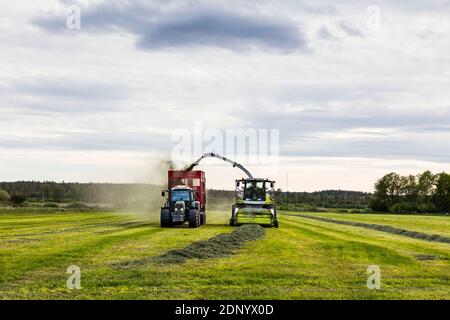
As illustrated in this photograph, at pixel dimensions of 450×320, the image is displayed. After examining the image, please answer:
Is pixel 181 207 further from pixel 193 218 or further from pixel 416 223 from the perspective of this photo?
pixel 416 223

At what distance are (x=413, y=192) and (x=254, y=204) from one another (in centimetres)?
11412

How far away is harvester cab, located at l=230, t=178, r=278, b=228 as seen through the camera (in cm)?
4453

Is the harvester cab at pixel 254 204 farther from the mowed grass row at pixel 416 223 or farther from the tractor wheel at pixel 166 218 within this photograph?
the mowed grass row at pixel 416 223

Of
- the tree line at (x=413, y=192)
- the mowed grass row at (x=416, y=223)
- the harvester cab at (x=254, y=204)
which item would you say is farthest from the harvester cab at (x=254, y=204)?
the tree line at (x=413, y=192)

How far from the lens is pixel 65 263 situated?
21.5m

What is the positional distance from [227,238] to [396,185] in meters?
126

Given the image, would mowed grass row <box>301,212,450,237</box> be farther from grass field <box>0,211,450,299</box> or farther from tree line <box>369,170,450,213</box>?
tree line <box>369,170,450,213</box>

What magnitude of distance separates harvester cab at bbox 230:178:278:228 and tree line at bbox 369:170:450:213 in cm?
8685

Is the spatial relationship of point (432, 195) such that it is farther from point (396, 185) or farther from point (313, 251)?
point (313, 251)

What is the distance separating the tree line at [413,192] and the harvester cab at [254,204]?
86854mm

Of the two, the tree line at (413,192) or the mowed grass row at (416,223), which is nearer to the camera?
the mowed grass row at (416,223)

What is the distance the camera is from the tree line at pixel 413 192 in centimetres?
13182

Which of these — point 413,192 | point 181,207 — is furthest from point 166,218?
point 413,192
